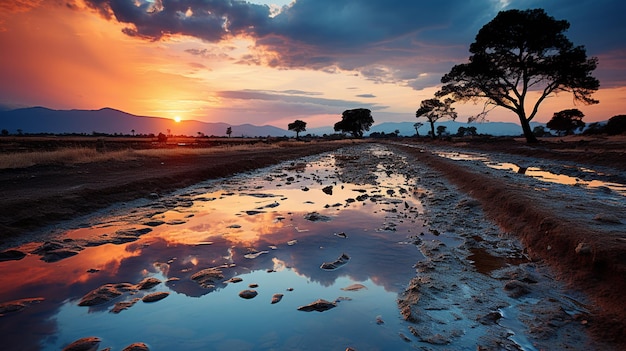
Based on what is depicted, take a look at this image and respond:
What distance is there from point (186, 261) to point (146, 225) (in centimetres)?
356

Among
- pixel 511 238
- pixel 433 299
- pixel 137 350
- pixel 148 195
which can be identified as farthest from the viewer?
pixel 148 195

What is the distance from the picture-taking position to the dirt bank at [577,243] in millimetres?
3994

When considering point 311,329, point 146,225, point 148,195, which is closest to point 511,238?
point 311,329

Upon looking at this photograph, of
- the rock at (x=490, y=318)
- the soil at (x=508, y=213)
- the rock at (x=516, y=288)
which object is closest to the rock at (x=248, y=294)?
the soil at (x=508, y=213)

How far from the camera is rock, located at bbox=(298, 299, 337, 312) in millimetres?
4516

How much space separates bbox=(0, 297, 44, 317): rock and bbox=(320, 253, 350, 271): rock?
15.6ft

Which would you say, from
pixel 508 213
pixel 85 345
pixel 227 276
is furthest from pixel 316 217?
pixel 85 345

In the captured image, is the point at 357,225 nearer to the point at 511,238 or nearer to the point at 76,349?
the point at 511,238

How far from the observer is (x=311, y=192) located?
48.0ft

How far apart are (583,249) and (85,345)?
744cm

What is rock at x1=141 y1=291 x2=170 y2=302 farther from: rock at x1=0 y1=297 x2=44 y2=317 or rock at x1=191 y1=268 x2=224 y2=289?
rock at x1=0 y1=297 x2=44 y2=317

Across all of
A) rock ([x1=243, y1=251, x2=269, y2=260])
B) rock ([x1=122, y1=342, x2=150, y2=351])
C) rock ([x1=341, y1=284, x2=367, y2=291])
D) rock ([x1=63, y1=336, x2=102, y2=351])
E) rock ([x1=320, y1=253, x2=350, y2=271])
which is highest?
rock ([x1=122, y1=342, x2=150, y2=351])

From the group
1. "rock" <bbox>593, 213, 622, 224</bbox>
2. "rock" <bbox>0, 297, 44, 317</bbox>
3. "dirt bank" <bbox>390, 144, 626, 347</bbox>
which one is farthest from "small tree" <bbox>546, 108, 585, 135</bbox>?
"rock" <bbox>0, 297, 44, 317</bbox>

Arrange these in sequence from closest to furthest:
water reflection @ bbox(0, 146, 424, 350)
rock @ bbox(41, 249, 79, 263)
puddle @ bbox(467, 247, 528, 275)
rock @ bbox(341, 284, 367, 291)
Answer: water reflection @ bbox(0, 146, 424, 350) < rock @ bbox(341, 284, 367, 291) < puddle @ bbox(467, 247, 528, 275) < rock @ bbox(41, 249, 79, 263)
